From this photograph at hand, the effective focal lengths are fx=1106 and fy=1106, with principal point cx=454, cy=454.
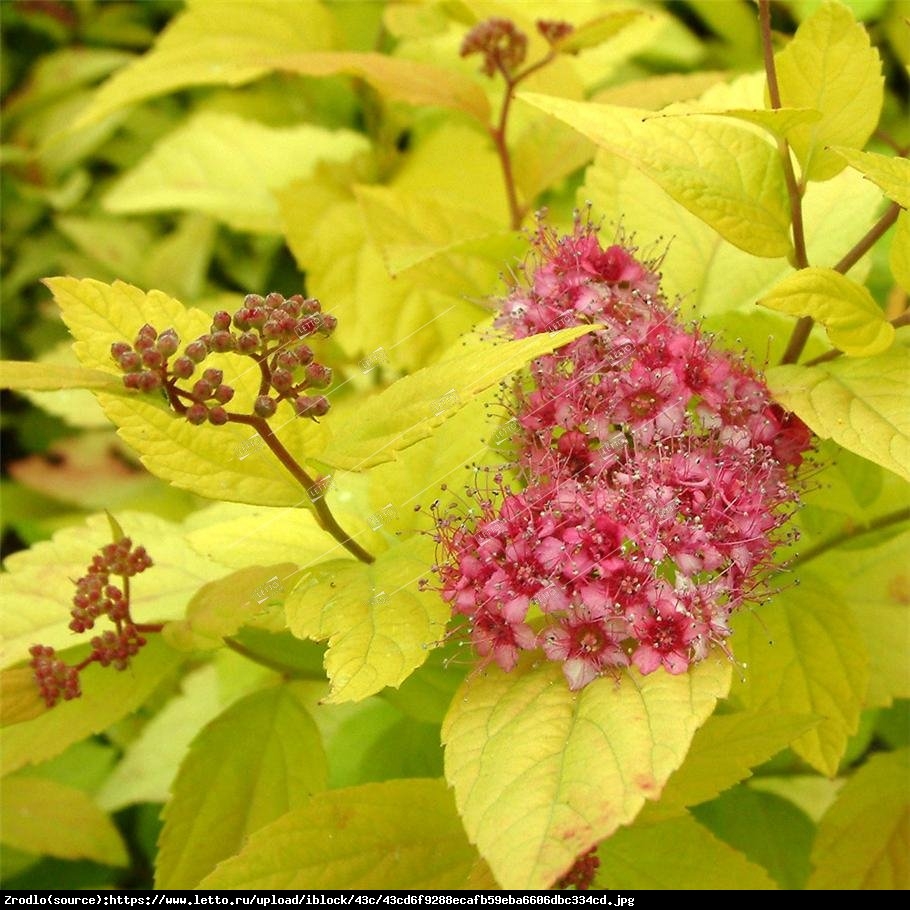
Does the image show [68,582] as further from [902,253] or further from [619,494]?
[902,253]

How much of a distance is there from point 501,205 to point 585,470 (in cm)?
87

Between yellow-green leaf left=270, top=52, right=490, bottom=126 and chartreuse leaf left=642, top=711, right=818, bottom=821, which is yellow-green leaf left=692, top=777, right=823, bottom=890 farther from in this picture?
yellow-green leaf left=270, top=52, right=490, bottom=126

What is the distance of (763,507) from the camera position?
2.71 ft

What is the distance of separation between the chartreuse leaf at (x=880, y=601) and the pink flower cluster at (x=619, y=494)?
335 mm

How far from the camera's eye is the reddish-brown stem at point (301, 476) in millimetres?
771

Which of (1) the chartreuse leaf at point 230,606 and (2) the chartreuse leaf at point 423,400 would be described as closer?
(2) the chartreuse leaf at point 423,400

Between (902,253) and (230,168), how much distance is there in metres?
1.22

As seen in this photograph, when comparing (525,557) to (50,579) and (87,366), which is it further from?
(50,579)

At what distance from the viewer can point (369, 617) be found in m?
0.80

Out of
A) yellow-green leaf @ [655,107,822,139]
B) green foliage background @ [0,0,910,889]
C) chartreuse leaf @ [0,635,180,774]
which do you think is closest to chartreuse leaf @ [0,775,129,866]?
green foliage background @ [0,0,910,889]

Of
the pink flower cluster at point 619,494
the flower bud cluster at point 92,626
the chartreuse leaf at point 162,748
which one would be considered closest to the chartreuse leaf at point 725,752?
the pink flower cluster at point 619,494

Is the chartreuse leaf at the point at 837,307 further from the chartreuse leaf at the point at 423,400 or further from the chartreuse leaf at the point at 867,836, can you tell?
the chartreuse leaf at the point at 867,836

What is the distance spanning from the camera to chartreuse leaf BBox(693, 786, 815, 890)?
3.97 feet

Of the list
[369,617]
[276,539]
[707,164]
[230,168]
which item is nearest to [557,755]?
[369,617]
